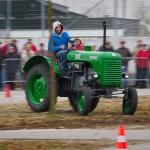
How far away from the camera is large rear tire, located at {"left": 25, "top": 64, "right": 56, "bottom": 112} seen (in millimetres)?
15195

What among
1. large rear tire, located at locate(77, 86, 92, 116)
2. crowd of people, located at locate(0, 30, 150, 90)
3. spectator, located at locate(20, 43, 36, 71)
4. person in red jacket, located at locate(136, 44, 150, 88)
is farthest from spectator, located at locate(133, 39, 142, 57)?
large rear tire, located at locate(77, 86, 92, 116)

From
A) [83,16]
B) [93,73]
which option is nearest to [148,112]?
[93,73]

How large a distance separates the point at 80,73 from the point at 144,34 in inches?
409

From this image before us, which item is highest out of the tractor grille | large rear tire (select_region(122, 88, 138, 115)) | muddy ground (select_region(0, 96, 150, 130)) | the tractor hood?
the tractor hood

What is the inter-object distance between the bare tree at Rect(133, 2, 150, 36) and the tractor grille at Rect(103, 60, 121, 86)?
9.74 m

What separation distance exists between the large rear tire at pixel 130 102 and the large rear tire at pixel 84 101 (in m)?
0.98

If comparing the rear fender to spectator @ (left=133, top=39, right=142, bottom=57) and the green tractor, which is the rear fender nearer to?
the green tractor

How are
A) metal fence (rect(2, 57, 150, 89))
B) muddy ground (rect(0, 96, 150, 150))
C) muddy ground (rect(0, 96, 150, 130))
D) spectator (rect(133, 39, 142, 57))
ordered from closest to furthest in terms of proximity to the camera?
muddy ground (rect(0, 96, 150, 150)) < muddy ground (rect(0, 96, 150, 130)) < metal fence (rect(2, 57, 150, 89)) < spectator (rect(133, 39, 142, 57))

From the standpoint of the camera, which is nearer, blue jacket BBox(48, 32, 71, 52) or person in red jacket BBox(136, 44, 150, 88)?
blue jacket BBox(48, 32, 71, 52)

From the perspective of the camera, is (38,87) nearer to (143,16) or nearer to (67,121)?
(67,121)

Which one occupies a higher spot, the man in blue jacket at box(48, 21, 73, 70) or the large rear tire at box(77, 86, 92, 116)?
the man in blue jacket at box(48, 21, 73, 70)

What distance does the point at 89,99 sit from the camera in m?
14.0

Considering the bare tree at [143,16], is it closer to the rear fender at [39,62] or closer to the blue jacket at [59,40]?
the rear fender at [39,62]

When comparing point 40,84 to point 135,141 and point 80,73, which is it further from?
point 135,141
